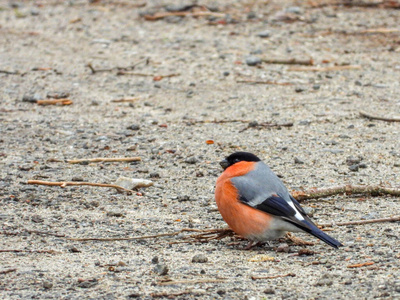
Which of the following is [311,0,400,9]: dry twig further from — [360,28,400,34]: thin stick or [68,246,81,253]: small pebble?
[68,246,81,253]: small pebble

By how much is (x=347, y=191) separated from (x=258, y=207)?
1.07 meters

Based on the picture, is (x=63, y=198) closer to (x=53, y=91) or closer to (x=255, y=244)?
(x=255, y=244)

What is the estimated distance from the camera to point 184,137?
6586 mm

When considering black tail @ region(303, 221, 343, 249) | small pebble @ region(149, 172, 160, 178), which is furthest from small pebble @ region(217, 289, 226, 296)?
small pebble @ region(149, 172, 160, 178)

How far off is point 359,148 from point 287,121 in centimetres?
100

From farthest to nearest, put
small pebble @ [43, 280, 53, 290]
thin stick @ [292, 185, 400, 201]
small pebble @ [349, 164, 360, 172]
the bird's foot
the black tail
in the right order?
small pebble @ [349, 164, 360, 172], thin stick @ [292, 185, 400, 201], the bird's foot, the black tail, small pebble @ [43, 280, 53, 290]

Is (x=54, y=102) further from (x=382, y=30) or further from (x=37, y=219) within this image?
(x=382, y=30)

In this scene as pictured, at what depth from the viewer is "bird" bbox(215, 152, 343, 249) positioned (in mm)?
4180

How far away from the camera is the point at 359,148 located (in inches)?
241

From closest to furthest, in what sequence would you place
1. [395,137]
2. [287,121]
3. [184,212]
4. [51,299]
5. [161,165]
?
[51,299] → [184,212] → [161,165] → [395,137] → [287,121]

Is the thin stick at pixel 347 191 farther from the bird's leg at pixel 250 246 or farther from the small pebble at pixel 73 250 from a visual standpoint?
the small pebble at pixel 73 250

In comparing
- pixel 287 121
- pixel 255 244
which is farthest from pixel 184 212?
pixel 287 121

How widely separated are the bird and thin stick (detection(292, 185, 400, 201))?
25.6 inches

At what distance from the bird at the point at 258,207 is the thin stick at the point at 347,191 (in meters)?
0.65
